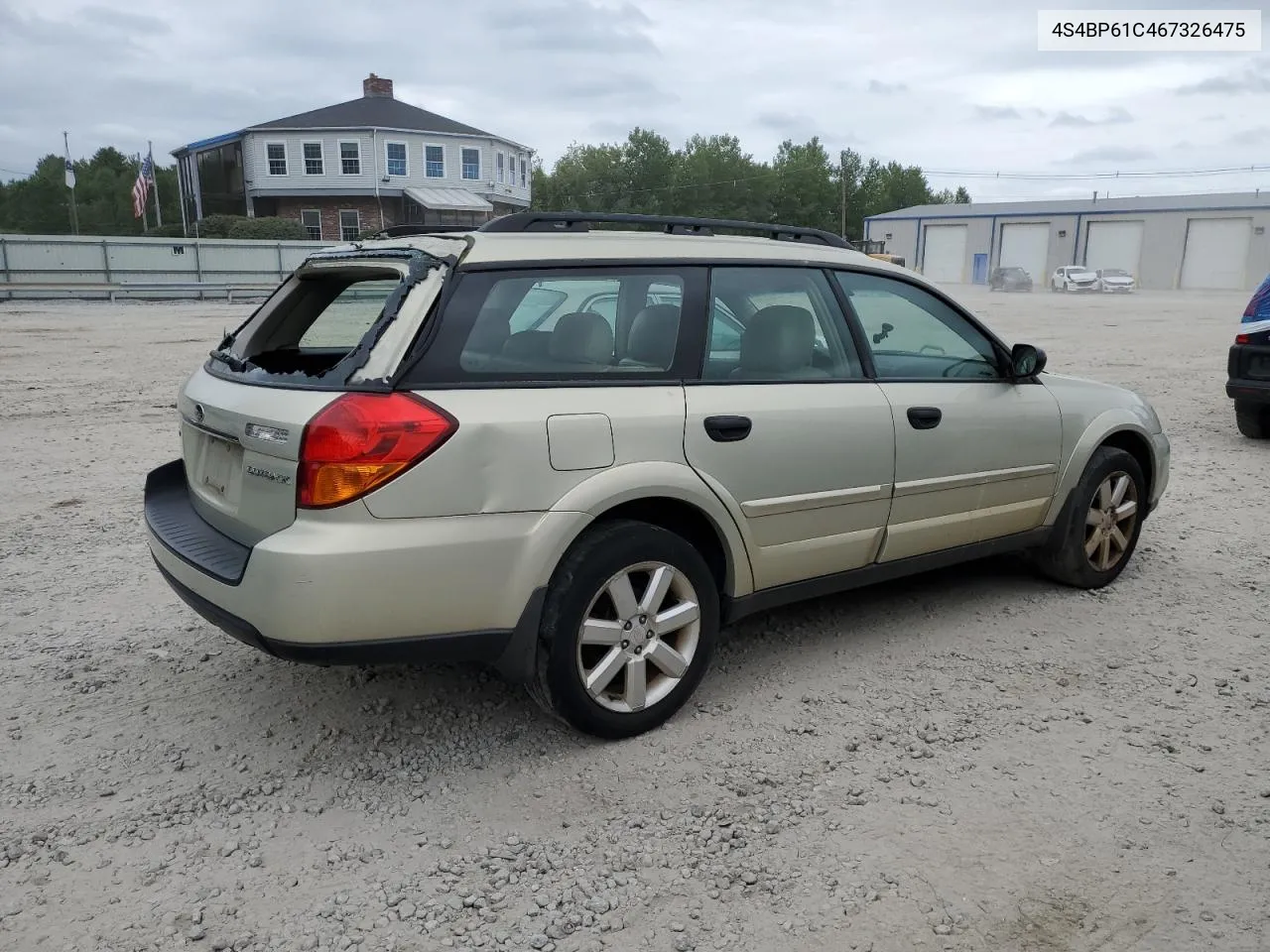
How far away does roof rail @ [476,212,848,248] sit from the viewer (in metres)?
3.67

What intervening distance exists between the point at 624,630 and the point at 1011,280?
5344 cm

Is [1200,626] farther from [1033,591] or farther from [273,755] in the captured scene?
[273,755]

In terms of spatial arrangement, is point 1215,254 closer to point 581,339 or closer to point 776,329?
point 776,329

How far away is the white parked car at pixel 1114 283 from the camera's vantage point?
48719 mm

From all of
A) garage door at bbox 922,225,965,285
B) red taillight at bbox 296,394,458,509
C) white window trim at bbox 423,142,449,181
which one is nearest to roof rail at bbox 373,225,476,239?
red taillight at bbox 296,394,458,509

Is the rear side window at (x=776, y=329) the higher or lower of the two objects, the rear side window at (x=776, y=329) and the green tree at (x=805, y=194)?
the lower

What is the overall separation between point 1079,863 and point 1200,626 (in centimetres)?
228

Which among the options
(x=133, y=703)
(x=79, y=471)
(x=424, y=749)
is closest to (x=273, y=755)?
(x=424, y=749)

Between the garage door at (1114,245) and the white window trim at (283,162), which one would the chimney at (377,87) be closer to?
the white window trim at (283,162)

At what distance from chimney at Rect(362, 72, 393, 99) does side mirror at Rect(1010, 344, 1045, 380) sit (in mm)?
53167

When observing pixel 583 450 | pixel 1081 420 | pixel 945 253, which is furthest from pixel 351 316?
pixel 945 253

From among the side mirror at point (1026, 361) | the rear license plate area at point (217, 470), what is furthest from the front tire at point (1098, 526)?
the rear license plate area at point (217, 470)

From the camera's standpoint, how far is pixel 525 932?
264 centimetres

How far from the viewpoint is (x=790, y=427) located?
3.86 metres
